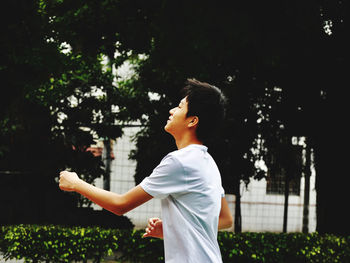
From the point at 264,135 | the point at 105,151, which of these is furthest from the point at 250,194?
the point at 105,151

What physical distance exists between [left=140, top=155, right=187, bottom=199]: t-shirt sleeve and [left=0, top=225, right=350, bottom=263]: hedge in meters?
4.26

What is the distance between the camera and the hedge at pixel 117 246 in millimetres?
6243

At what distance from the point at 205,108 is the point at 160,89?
894 centimetres

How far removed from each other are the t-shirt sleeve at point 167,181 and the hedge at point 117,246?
14.0 feet

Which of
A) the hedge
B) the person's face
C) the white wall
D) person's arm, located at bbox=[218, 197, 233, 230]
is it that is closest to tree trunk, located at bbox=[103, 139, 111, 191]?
the white wall

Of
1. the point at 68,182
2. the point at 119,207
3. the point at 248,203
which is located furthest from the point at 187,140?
the point at 248,203

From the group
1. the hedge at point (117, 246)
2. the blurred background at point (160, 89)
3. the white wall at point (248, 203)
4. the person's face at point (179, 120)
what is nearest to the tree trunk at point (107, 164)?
the blurred background at point (160, 89)

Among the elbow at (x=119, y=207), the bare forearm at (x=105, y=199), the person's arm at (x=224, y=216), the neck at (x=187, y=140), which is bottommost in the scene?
the person's arm at (x=224, y=216)

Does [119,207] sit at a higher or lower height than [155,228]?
higher

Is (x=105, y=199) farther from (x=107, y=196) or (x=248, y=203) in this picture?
(x=248, y=203)

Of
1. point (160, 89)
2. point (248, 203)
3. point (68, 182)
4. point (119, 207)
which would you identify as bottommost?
point (248, 203)

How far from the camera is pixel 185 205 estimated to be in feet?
7.13

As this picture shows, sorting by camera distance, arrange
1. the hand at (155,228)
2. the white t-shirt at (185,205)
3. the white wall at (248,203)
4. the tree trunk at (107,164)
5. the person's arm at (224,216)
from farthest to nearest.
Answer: the white wall at (248,203) → the tree trunk at (107,164) → the person's arm at (224,216) → the hand at (155,228) → the white t-shirt at (185,205)

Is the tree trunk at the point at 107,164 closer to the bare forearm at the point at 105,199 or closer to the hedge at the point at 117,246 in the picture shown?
the hedge at the point at 117,246
